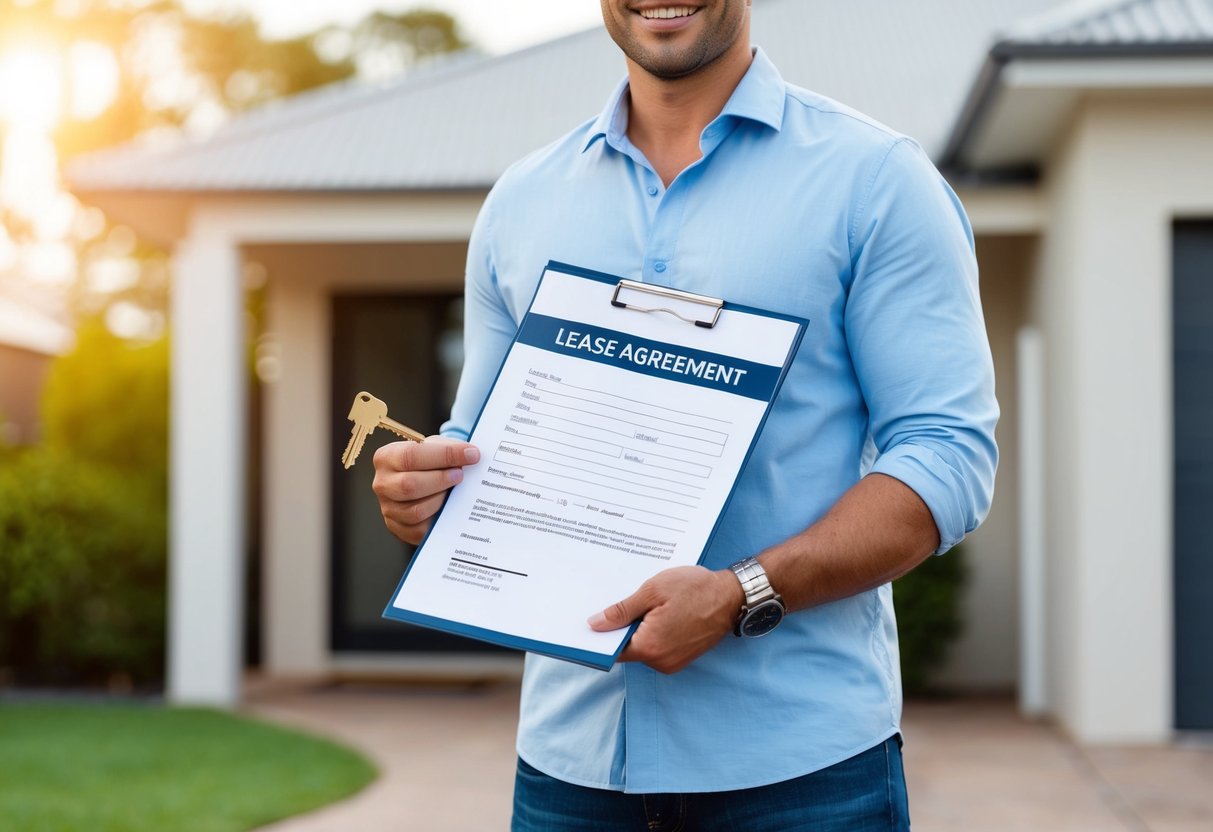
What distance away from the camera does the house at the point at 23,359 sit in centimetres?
2089

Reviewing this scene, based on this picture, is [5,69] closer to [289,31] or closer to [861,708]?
[289,31]

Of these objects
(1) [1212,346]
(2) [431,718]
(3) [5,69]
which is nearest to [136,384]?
(2) [431,718]

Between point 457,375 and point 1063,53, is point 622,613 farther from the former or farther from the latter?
point 457,375

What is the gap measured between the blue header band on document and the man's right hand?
161 mm

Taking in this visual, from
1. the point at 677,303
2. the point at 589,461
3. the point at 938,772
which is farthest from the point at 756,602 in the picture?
the point at 938,772

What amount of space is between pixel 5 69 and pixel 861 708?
29.2m

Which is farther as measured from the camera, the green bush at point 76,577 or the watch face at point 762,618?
the green bush at point 76,577

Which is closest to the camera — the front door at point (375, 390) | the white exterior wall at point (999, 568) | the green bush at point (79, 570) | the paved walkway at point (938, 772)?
the paved walkway at point (938, 772)

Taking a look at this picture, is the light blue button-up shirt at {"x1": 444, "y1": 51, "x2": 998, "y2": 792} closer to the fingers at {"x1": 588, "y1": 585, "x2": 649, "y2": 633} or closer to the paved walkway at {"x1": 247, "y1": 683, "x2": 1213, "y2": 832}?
the fingers at {"x1": 588, "y1": 585, "x2": 649, "y2": 633}

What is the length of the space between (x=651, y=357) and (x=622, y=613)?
31 centimetres

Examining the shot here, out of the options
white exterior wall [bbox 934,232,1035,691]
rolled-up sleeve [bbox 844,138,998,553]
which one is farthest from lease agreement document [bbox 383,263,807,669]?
white exterior wall [bbox 934,232,1035,691]

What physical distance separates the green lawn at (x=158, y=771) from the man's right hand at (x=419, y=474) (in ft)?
14.0

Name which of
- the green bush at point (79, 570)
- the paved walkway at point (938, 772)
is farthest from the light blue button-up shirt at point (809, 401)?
the green bush at point (79, 570)

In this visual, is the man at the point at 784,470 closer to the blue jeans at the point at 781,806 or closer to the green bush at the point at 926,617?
the blue jeans at the point at 781,806
